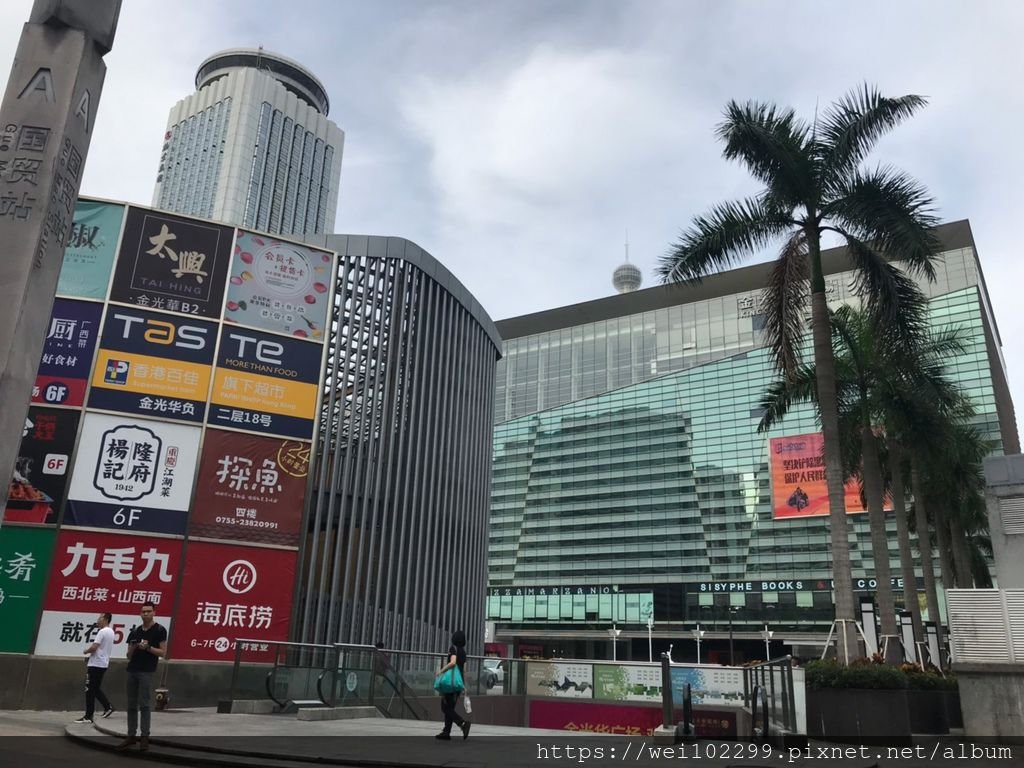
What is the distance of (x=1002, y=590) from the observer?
14.6 meters

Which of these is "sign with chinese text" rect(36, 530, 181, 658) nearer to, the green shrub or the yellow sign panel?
the yellow sign panel

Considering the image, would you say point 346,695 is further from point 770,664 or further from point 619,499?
point 619,499

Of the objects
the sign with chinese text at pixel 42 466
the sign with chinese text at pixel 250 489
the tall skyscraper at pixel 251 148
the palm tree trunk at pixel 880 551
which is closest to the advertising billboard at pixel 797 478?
the palm tree trunk at pixel 880 551

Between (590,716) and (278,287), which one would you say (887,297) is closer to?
(590,716)

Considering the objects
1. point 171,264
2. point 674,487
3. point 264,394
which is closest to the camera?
point 171,264

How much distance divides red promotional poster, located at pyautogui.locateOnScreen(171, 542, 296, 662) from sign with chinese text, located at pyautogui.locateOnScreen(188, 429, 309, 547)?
0.40 meters

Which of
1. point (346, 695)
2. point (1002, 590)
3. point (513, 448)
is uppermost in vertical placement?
point (513, 448)

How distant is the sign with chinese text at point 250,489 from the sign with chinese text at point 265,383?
357 millimetres

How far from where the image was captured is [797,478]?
277 ft

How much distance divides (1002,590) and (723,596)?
77042 mm

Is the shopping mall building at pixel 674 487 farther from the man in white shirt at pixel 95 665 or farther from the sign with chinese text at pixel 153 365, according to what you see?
the man in white shirt at pixel 95 665

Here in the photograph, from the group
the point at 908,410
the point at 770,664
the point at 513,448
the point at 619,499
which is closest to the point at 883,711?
the point at 770,664

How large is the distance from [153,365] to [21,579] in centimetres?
508

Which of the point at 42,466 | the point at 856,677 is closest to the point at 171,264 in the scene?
the point at 42,466
